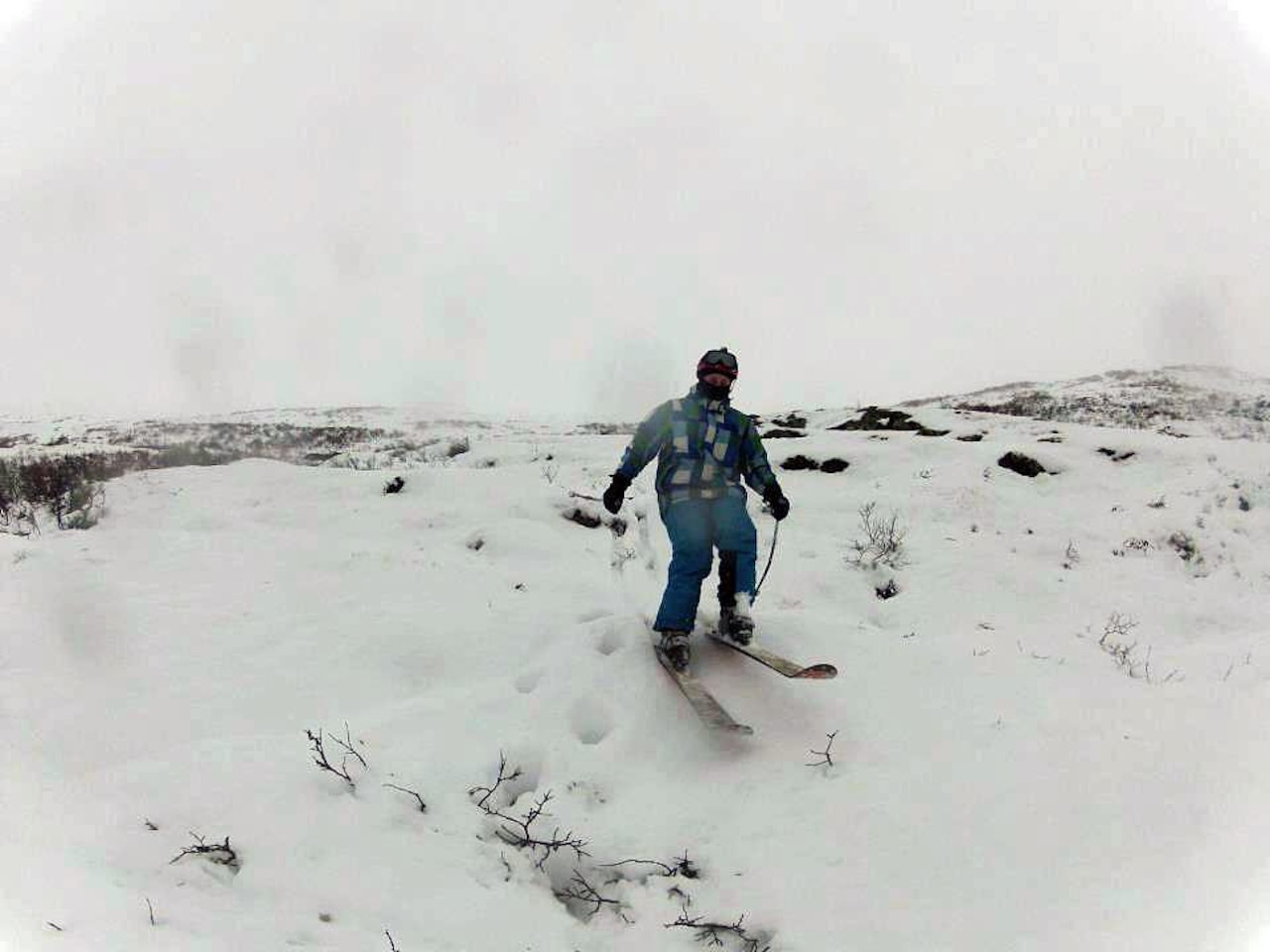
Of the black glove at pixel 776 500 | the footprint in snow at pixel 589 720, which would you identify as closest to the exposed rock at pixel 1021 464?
the black glove at pixel 776 500

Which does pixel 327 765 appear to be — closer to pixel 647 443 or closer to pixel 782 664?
pixel 782 664

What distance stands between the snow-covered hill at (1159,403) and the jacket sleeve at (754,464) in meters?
14.4

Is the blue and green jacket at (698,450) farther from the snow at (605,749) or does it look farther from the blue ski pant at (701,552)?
the snow at (605,749)

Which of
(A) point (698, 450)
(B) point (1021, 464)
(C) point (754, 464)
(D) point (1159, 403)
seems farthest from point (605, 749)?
(D) point (1159, 403)

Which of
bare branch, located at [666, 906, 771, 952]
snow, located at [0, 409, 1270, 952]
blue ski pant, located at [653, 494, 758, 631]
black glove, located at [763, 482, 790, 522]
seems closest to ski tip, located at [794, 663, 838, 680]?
snow, located at [0, 409, 1270, 952]

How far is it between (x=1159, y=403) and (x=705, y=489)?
2315 cm

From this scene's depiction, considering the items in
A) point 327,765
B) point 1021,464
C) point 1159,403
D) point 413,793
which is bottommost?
point 413,793

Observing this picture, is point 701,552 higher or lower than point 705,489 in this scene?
lower

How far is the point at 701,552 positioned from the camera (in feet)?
15.9

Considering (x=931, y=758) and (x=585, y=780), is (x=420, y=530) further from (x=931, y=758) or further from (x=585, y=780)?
(x=931, y=758)

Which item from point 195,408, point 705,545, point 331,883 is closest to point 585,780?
point 331,883

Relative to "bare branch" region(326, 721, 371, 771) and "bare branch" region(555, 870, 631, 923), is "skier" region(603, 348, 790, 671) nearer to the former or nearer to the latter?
"bare branch" region(555, 870, 631, 923)

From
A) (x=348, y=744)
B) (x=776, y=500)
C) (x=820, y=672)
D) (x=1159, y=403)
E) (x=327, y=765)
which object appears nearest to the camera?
(x=327, y=765)

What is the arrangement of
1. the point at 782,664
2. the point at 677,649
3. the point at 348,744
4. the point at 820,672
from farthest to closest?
the point at 677,649 < the point at 782,664 < the point at 820,672 < the point at 348,744
